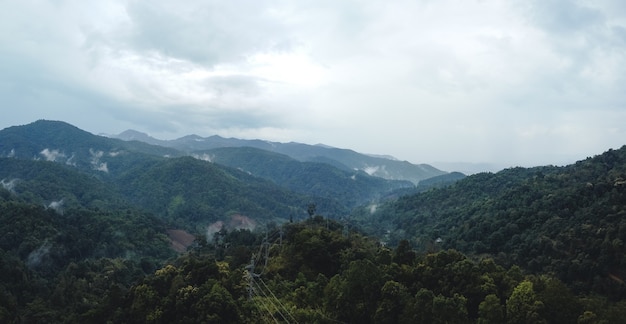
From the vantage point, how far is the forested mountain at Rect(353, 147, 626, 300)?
42.0 meters

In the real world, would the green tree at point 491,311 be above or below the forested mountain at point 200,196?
above

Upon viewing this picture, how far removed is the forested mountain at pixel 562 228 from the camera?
4197 cm

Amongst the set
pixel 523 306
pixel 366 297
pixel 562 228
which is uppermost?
pixel 562 228

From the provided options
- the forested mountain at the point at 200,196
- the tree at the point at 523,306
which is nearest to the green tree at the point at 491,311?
the tree at the point at 523,306

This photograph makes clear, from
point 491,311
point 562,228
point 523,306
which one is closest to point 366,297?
point 491,311

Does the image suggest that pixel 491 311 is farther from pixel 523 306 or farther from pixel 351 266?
pixel 351 266

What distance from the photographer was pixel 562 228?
51.2 meters

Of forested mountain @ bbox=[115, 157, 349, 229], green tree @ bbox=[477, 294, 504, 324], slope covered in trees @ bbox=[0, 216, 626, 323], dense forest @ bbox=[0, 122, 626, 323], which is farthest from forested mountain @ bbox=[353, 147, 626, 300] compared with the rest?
forested mountain @ bbox=[115, 157, 349, 229]

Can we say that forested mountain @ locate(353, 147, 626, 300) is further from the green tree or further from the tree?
the green tree

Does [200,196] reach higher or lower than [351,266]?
lower

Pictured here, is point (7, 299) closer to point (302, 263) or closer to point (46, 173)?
point (302, 263)

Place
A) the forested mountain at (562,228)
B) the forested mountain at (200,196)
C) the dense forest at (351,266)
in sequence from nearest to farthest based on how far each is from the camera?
the dense forest at (351,266) → the forested mountain at (562,228) → the forested mountain at (200,196)

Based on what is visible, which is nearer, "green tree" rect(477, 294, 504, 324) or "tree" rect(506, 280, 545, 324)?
"tree" rect(506, 280, 545, 324)

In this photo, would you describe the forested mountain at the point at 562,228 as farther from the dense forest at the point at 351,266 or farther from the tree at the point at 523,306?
the tree at the point at 523,306
